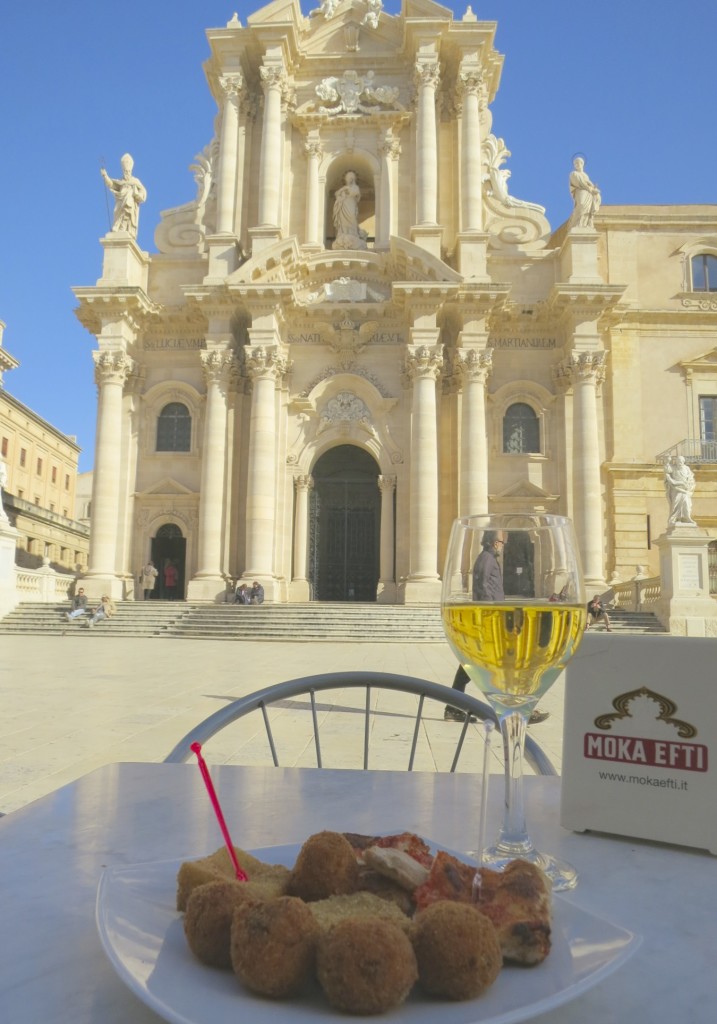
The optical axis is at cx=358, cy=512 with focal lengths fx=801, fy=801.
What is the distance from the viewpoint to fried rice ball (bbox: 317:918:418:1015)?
596mm

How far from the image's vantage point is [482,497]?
20.7 metres

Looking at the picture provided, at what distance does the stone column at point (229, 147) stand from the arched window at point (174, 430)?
17.8 ft

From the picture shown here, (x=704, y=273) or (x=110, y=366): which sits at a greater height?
(x=704, y=273)

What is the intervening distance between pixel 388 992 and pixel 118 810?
88 cm

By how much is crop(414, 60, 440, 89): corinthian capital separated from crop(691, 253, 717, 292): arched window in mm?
9361

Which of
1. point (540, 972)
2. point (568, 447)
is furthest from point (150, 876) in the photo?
point (568, 447)

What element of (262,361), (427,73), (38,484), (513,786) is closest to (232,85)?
(427,73)

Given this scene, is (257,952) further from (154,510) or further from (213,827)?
(154,510)

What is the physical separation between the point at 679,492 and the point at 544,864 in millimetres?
18821

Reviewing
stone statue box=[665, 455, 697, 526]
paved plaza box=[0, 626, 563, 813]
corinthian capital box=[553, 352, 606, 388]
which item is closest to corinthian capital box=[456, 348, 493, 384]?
corinthian capital box=[553, 352, 606, 388]

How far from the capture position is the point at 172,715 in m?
7.14

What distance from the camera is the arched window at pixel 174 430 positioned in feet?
76.4

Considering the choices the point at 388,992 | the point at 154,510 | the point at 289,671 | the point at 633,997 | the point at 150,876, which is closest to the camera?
the point at 388,992

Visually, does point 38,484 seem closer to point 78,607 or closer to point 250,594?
point 78,607
